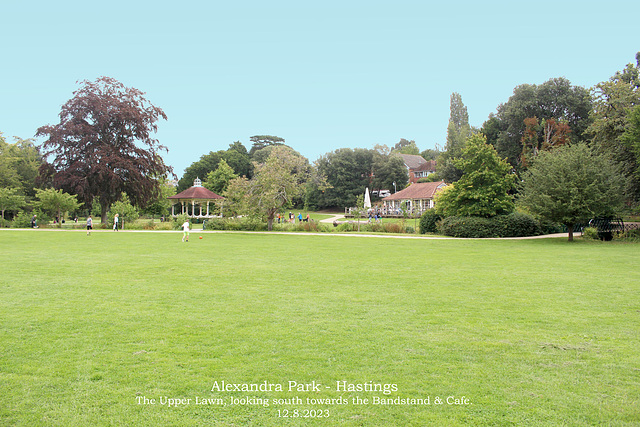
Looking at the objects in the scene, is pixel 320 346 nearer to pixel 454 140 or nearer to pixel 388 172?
pixel 388 172

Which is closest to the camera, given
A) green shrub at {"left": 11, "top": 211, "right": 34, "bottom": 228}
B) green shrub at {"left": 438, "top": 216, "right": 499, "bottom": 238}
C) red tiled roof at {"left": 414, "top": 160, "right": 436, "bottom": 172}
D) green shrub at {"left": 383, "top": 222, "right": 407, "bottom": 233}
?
green shrub at {"left": 438, "top": 216, "right": 499, "bottom": 238}

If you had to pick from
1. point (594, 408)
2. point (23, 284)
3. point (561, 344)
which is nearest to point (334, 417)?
point (594, 408)

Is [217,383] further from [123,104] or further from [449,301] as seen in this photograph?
[123,104]

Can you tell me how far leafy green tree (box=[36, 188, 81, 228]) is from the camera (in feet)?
120

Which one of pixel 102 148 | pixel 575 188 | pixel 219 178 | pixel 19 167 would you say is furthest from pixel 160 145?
pixel 575 188

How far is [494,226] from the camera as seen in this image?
2661cm

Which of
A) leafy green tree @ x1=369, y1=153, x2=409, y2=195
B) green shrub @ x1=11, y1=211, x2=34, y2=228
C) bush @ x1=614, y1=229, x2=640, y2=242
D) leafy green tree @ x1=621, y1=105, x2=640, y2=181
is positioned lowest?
bush @ x1=614, y1=229, x2=640, y2=242

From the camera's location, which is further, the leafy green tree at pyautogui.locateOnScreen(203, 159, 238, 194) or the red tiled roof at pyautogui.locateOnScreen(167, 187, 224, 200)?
the leafy green tree at pyautogui.locateOnScreen(203, 159, 238, 194)

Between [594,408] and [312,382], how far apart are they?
277 centimetres

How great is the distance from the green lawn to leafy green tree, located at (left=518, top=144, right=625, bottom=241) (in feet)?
39.5

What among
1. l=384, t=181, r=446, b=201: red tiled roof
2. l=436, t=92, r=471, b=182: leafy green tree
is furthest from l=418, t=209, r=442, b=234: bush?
l=384, t=181, r=446, b=201: red tiled roof

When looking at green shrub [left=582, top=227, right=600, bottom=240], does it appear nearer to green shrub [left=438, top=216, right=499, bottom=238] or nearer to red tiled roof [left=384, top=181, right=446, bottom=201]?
green shrub [left=438, top=216, right=499, bottom=238]

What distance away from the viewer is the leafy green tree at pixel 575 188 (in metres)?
22.2

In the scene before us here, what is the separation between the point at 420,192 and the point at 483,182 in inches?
1226
